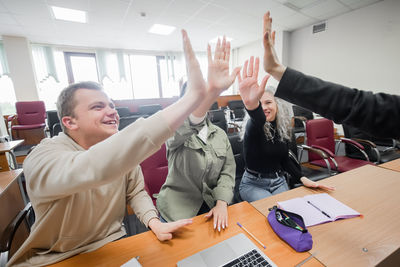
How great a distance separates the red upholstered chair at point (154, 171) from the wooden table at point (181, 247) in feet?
2.43

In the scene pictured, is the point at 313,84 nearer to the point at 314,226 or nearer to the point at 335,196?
the point at 314,226

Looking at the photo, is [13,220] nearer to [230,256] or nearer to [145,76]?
[230,256]

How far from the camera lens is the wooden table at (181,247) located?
72 centimetres

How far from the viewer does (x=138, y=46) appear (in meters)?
7.02

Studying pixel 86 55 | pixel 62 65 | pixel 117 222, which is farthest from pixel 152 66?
pixel 117 222

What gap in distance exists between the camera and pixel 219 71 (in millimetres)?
688

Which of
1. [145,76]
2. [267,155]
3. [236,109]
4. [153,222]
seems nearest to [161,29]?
[145,76]

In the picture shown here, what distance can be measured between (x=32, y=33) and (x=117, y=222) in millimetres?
7015

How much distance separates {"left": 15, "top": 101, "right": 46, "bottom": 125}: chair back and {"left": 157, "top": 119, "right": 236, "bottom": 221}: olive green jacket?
561 cm

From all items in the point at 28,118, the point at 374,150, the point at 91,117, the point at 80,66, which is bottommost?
the point at 374,150

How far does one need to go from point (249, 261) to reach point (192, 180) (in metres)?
0.63

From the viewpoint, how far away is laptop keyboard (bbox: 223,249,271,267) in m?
0.68

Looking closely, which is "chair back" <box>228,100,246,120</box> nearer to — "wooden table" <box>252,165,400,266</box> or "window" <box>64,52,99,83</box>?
"wooden table" <box>252,165,400,266</box>

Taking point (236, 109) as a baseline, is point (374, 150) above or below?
below
